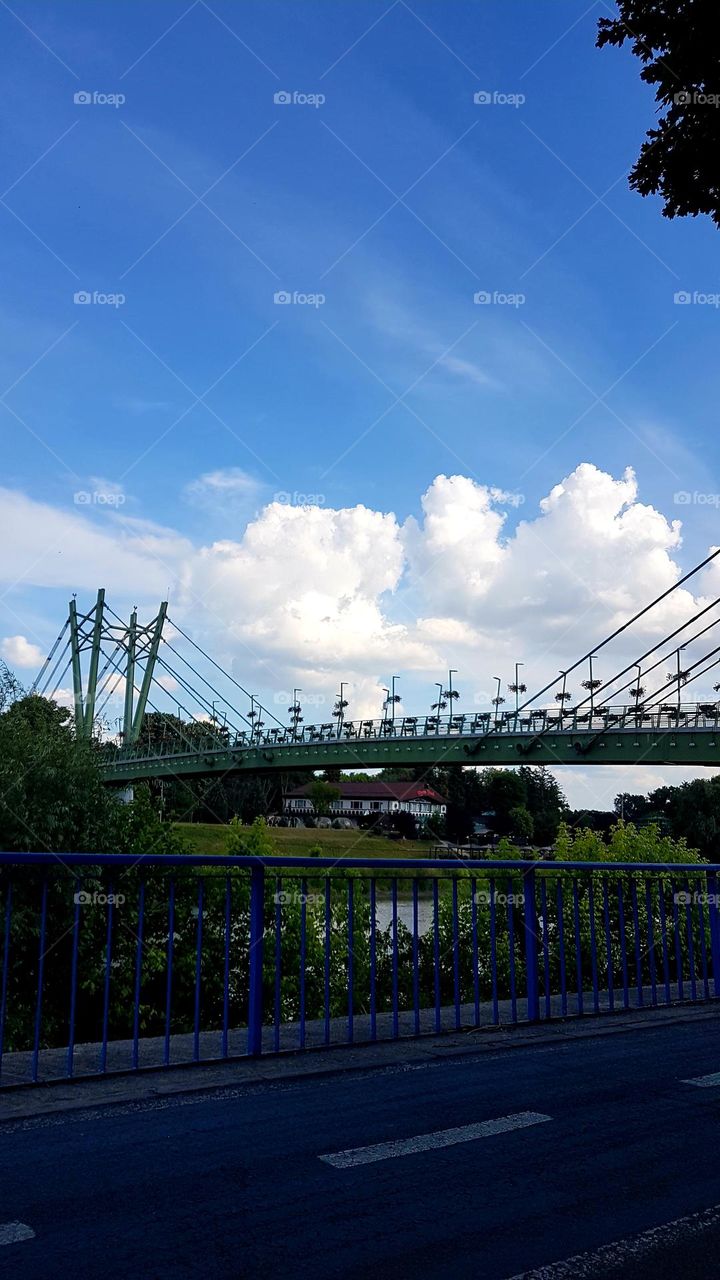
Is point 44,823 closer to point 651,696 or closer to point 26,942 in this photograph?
point 26,942

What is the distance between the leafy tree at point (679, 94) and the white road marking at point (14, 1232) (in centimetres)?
850

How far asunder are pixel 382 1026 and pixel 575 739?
47.9 m

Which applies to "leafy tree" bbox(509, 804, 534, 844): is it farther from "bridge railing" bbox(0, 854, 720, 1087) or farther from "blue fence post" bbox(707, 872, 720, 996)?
"blue fence post" bbox(707, 872, 720, 996)

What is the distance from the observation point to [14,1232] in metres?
3.10

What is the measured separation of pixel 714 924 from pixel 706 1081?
11.3 feet

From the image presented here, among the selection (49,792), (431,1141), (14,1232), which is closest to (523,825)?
(49,792)

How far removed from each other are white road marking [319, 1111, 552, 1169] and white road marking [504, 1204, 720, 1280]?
1.05 metres

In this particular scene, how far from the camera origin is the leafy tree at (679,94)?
7.49 meters

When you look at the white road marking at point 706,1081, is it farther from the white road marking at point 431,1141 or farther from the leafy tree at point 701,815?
the leafy tree at point 701,815

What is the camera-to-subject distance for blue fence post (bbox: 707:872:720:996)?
330 inches

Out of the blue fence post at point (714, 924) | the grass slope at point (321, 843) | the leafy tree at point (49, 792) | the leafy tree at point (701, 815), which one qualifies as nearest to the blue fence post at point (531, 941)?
the blue fence post at point (714, 924)

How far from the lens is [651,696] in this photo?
52656 millimetres

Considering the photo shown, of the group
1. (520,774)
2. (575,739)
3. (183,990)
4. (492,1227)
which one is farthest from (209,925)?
(520,774)

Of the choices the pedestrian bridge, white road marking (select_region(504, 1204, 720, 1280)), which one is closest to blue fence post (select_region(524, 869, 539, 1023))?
white road marking (select_region(504, 1204, 720, 1280))
